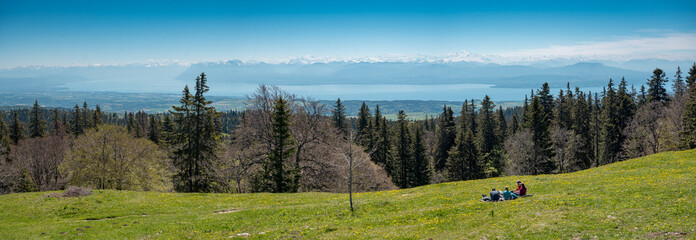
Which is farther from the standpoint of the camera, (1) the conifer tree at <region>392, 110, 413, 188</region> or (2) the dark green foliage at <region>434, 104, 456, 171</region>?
(2) the dark green foliage at <region>434, 104, 456, 171</region>

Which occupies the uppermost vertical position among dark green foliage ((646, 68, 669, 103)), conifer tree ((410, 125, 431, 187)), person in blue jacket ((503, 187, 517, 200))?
dark green foliage ((646, 68, 669, 103))

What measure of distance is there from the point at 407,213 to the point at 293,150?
1932 cm

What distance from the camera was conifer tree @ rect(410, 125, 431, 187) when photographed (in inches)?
2490

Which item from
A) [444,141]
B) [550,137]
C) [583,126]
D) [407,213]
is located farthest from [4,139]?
[583,126]

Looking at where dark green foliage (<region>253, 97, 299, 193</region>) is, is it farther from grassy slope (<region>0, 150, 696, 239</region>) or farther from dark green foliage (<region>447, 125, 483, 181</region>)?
dark green foliage (<region>447, 125, 483, 181</region>)

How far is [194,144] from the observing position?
39844mm

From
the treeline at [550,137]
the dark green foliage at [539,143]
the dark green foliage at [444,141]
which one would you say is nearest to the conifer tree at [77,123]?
the treeline at [550,137]

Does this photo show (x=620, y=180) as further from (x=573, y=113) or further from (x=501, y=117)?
(x=501, y=117)

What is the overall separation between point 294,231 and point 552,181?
19708 mm

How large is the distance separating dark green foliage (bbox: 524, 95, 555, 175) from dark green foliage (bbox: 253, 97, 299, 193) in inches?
1454

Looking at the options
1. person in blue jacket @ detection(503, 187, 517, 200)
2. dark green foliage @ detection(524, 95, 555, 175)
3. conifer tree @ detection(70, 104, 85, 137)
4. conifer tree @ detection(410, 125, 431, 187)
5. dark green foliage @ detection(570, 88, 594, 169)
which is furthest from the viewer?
conifer tree @ detection(70, 104, 85, 137)

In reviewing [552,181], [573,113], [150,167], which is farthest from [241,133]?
[573,113]

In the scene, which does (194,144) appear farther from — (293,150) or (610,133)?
(610,133)

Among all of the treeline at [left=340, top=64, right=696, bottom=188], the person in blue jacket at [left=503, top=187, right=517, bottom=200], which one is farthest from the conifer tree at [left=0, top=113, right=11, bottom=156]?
the person in blue jacket at [left=503, top=187, right=517, bottom=200]
